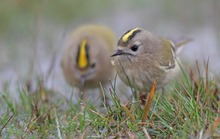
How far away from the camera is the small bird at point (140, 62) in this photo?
5332 mm

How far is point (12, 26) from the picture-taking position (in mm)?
9562

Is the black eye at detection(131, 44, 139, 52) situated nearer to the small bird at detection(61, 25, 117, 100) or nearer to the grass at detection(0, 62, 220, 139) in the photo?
the grass at detection(0, 62, 220, 139)

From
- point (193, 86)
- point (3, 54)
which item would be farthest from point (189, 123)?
point (3, 54)

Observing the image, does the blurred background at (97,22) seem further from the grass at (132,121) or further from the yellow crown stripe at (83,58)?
the grass at (132,121)

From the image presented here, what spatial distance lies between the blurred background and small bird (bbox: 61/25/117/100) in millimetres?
643

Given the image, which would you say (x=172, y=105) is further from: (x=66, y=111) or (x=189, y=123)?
(x=66, y=111)

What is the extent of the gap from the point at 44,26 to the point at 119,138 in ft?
18.6

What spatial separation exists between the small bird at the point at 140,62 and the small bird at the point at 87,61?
205cm

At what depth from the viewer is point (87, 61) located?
25.4 ft

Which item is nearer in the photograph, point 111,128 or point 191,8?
point 111,128

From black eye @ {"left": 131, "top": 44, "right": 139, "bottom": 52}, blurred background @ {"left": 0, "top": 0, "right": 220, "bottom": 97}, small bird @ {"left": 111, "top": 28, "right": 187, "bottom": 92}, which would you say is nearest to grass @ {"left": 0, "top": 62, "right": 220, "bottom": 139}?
small bird @ {"left": 111, "top": 28, "right": 187, "bottom": 92}

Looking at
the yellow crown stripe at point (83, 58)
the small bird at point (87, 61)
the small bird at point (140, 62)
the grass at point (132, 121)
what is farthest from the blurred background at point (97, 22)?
the grass at point (132, 121)

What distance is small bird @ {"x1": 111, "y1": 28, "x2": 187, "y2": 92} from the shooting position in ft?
17.5

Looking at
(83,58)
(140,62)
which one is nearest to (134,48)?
(140,62)
